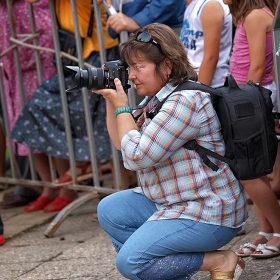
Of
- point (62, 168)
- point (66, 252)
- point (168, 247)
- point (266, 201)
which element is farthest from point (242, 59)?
point (62, 168)

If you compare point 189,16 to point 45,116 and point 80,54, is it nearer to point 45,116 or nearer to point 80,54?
point 80,54

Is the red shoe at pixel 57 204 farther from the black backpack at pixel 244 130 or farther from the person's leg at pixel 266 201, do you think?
the black backpack at pixel 244 130

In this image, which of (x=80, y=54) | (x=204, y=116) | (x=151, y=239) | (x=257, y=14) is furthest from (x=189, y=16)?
(x=151, y=239)

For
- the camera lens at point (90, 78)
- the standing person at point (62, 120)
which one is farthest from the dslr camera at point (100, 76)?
the standing person at point (62, 120)

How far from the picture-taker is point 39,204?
5156 mm

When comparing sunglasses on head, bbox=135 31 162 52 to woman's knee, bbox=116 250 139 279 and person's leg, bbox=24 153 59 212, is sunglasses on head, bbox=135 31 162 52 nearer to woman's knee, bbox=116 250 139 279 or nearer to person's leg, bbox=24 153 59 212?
woman's knee, bbox=116 250 139 279

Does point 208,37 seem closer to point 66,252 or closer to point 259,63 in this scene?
point 259,63

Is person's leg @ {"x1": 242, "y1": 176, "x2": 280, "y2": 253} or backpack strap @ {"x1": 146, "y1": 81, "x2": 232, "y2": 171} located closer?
backpack strap @ {"x1": 146, "y1": 81, "x2": 232, "y2": 171}

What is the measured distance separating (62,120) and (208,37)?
60.5 inches

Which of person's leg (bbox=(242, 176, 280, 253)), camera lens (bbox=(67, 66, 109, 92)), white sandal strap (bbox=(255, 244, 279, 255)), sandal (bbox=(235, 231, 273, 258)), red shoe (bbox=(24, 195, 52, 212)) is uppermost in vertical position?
camera lens (bbox=(67, 66, 109, 92))

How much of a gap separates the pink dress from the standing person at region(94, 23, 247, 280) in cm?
216

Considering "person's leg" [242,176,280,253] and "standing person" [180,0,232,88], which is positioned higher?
"standing person" [180,0,232,88]

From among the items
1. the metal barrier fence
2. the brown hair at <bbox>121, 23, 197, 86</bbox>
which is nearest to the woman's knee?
the brown hair at <bbox>121, 23, 197, 86</bbox>

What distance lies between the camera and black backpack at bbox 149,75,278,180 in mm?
2734
